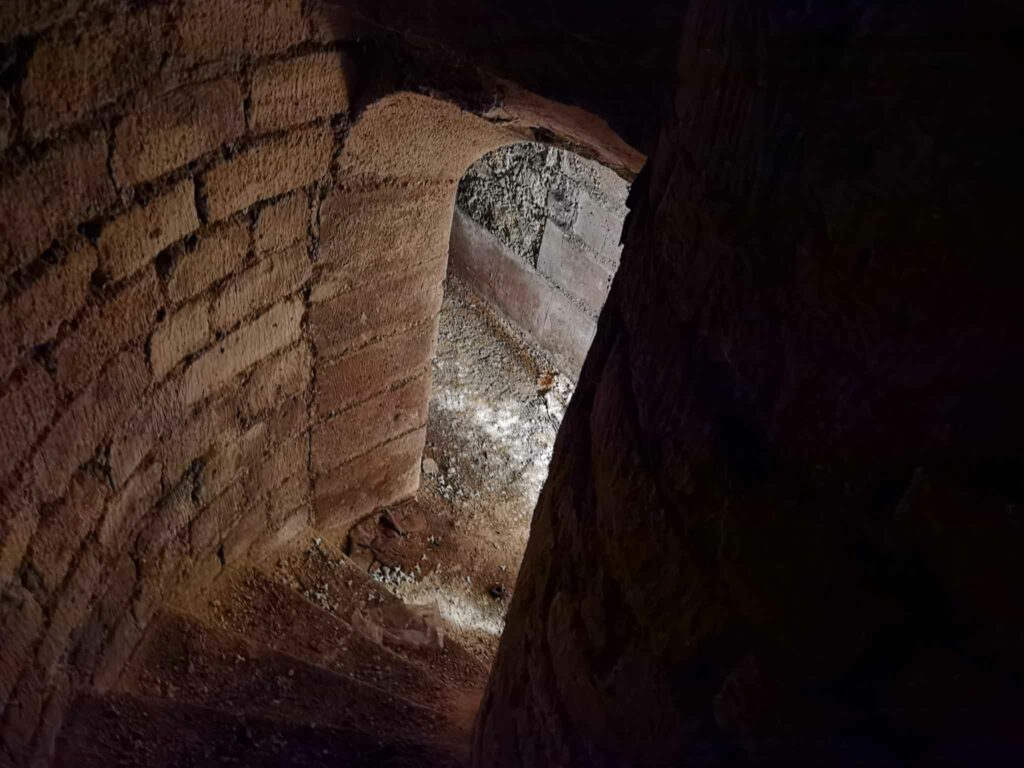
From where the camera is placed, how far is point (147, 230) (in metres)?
2.01

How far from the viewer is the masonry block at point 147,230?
6.27ft

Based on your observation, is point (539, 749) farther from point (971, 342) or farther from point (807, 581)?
point (971, 342)

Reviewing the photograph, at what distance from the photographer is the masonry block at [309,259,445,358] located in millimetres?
2943

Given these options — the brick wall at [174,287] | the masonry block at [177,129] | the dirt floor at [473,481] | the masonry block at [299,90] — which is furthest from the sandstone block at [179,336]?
the dirt floor at [473,481]

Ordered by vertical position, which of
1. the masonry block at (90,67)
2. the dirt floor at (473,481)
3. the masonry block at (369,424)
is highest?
the masonry block at (90,67)

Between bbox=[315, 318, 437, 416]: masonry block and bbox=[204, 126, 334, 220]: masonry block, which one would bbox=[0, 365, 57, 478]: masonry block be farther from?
bbox=[315, 318, 437, 416]: masonry block

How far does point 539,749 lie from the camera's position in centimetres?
149

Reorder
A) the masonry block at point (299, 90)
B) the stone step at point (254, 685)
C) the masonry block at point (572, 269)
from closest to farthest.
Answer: the masonry block at point (299, 90) < the stone step at point (254, 685) < the masonry block at point (572, 269)

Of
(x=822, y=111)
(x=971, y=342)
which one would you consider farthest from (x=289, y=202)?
(x=971, y=342)

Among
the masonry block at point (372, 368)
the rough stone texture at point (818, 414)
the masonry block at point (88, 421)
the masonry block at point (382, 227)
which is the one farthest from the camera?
the masonry block at point (372, 368)

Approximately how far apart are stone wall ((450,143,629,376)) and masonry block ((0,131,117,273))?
332cm

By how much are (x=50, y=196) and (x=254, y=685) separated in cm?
172

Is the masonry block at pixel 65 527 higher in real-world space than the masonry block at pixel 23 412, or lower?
lower

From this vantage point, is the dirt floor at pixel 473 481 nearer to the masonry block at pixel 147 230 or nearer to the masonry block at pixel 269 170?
the masonry block at pixel 269 170
